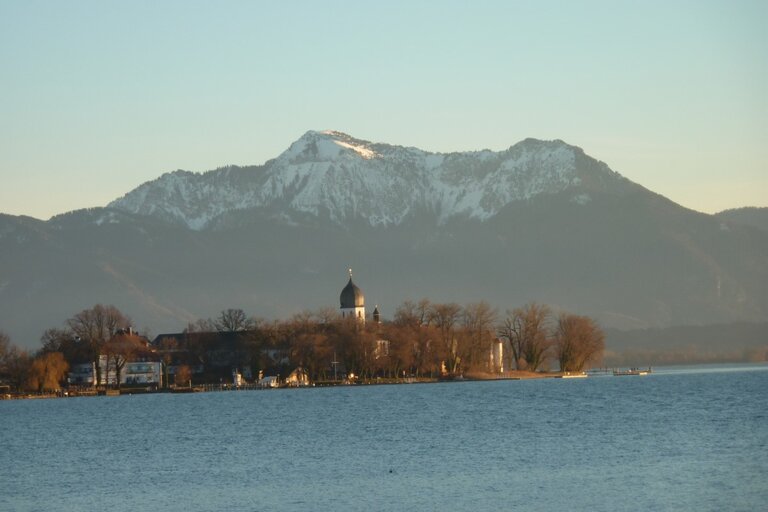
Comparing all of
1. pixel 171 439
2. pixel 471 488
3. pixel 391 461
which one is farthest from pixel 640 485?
pixel 171 439

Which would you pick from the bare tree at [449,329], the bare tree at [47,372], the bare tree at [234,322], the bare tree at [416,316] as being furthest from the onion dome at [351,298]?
the bare tree at [47,372]

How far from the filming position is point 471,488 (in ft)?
168

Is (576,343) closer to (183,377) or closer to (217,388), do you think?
(217,388)

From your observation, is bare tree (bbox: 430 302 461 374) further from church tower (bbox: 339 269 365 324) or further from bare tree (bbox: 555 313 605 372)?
church tower (bbox: 339 269 365 324)

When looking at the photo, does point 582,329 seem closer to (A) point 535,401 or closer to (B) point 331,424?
(A) point 535,401


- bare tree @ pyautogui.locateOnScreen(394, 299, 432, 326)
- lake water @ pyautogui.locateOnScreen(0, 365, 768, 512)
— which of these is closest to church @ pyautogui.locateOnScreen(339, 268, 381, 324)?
bare tree @ pyautogui.locateOnScreen(394, 299, 432, 326)

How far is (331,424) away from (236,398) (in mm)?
50872

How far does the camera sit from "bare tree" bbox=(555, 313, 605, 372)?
518ft

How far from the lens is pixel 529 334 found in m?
160

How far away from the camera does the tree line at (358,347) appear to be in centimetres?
15312

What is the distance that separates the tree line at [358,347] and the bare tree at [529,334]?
0.35 ft

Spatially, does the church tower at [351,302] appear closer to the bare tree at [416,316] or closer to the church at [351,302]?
the church at [351,302]

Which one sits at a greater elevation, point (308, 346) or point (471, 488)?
point (308, 346)

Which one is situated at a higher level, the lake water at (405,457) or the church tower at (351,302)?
the church tower at (351,302)
